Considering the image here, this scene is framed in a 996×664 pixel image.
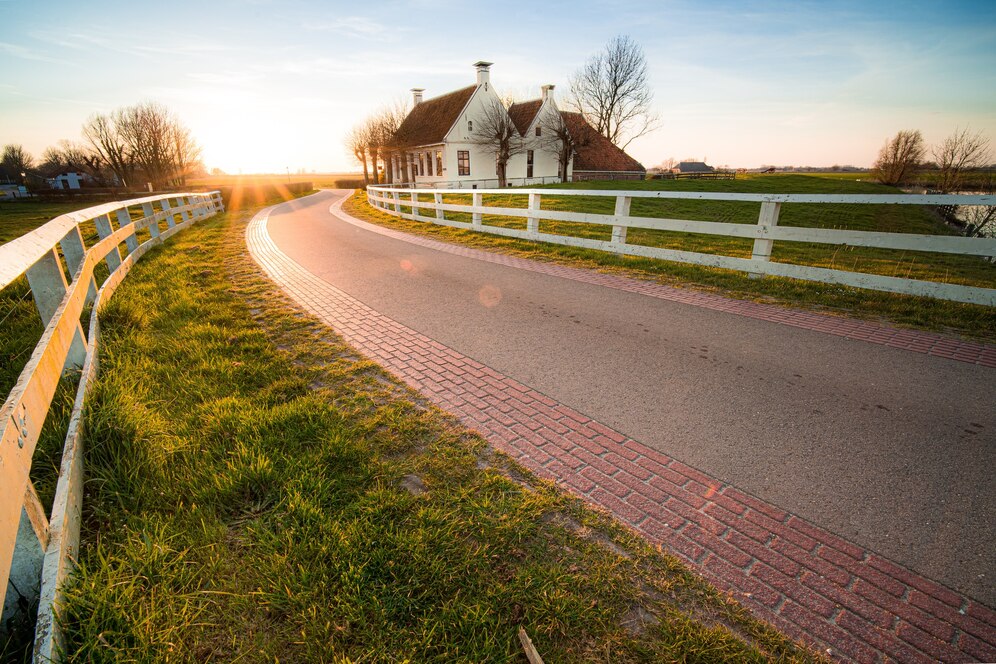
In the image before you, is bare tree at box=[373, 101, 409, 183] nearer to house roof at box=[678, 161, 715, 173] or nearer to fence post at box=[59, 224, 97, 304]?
fence post at box=[59, 224, 97, 304]

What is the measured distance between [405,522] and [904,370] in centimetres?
491

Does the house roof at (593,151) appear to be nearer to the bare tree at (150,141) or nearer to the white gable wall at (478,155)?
the white gable wall at (478,155)

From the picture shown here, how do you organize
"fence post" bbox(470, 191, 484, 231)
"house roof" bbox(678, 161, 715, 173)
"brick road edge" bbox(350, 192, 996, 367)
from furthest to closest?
"house roof" bbox(678, 161, 715, 173)
"fence post" bbox(470, 191, 484, 231)
"brick road edge" bbox(350, 192, 996, 367)

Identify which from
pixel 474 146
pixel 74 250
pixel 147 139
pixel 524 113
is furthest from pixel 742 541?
pixel 147 139

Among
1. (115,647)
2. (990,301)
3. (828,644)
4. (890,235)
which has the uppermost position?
(890,235)

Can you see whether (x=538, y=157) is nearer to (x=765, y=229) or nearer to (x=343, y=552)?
(x=765, y=229)

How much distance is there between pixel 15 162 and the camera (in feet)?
304

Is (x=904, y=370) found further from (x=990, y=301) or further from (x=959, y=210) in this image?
(x=959, y=210)

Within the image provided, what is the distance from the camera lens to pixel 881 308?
19.8ft

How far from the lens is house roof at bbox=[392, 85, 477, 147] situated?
39438 mm

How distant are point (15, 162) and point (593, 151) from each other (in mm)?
120042

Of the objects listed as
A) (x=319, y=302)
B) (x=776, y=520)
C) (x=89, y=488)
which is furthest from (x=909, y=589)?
(x=319, y=302)

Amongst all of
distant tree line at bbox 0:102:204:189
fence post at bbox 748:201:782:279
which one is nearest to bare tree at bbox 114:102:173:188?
distant tree line at bbox 0:102:204:189

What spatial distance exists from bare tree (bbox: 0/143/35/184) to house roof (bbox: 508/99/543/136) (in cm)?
10265
